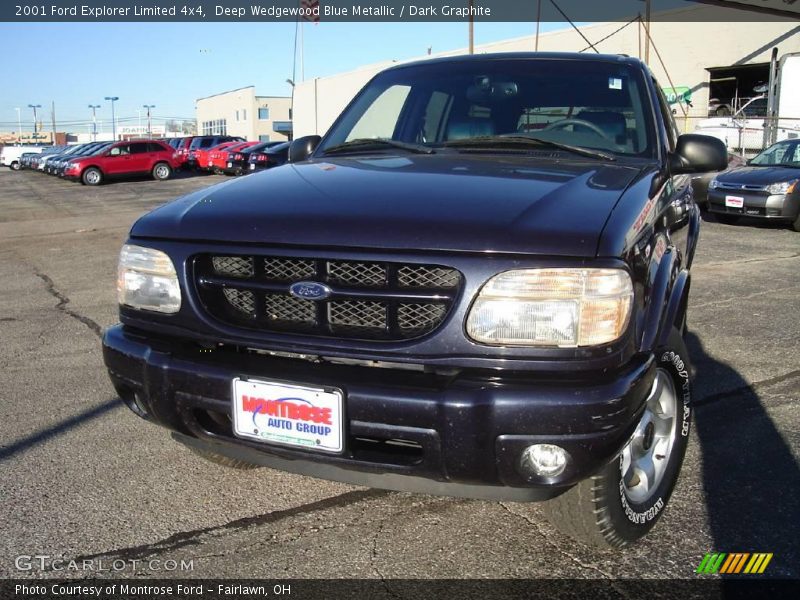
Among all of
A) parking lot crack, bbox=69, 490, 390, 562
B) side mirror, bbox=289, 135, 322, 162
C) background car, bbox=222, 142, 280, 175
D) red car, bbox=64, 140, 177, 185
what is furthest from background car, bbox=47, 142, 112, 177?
parking lot crack, bbox=69, 490, 390, 562

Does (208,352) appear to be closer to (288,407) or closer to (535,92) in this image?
(288,407)

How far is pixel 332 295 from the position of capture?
2307 millimetres

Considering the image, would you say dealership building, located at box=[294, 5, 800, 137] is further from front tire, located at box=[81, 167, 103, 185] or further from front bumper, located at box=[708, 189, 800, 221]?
front tire, located at box=[81, 167, 103, 185]

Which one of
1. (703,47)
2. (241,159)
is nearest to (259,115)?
(241,159)

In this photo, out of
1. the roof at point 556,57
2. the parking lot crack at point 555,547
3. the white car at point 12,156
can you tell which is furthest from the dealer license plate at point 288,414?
the white car at point 12,156

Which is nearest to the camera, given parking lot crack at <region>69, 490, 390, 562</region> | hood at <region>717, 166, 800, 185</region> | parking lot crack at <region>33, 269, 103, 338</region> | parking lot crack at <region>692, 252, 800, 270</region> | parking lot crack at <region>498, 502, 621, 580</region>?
parking lot crack at <region>498, 502, 621, 580</region>

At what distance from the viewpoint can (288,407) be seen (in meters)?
2.32

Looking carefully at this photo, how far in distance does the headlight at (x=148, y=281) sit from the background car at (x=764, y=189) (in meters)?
11.3

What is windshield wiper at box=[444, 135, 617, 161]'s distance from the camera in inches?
127

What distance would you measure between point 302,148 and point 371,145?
532 millimetres

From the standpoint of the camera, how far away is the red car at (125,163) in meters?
27.1

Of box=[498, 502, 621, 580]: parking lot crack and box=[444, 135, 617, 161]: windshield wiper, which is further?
box=[444, 135, 617, 161]: windshield wiper

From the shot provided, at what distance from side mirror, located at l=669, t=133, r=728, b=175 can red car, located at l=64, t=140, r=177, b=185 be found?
87.7 ft

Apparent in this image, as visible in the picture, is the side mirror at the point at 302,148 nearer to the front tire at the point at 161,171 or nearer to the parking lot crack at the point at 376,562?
the parking lot crack at the point at 376,562
